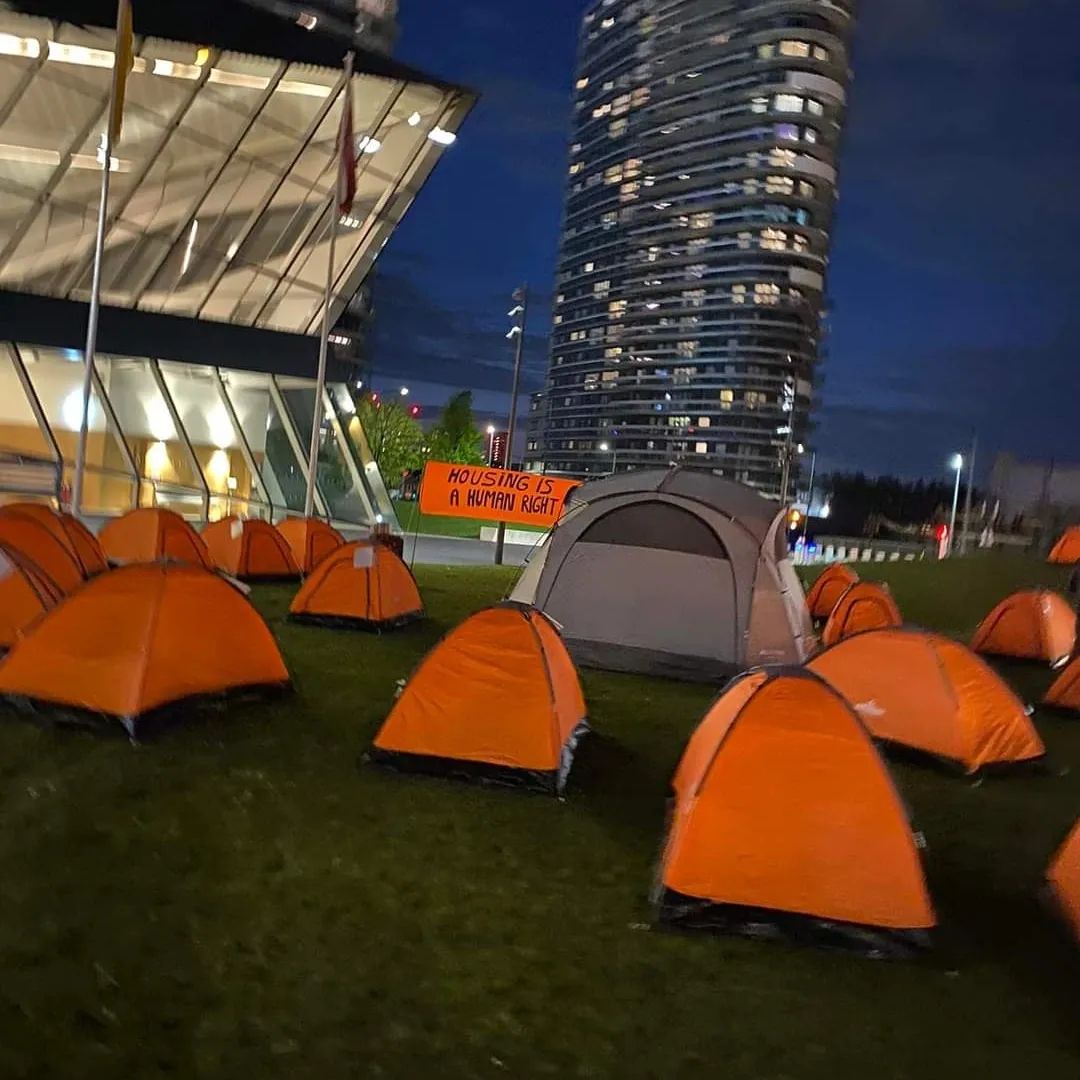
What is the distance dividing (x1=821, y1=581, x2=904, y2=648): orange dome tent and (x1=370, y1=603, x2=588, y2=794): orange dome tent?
643cm

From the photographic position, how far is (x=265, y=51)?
76.4ft

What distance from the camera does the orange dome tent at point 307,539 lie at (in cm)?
1811

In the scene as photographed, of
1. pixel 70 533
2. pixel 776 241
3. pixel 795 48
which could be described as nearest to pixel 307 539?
pixel 70 533

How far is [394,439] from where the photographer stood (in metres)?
49.9

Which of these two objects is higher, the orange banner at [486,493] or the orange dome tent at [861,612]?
the orange banner at [486,493]

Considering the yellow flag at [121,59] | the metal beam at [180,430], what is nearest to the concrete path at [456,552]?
the metal beam at [180,430]

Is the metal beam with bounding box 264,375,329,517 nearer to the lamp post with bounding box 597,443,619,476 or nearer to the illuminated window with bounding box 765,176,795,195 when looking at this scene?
the illuminated window with bounding box 765,176,795,195

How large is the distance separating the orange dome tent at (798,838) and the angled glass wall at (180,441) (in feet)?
60.2

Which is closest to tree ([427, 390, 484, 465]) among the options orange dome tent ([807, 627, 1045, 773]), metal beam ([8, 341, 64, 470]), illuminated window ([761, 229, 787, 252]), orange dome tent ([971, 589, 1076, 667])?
metal beam ([8, 341, 64, 470])

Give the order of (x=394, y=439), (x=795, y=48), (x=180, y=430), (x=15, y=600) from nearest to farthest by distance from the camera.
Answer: (x=15, y=600) < (x=180, y=430) < (x=394, y=439) < (x=795, y=48)

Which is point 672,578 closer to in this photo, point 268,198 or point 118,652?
point 118,652

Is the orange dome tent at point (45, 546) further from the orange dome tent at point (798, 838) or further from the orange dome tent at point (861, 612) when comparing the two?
the orange dome tent at point (861, 612)

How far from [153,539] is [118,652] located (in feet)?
28.5

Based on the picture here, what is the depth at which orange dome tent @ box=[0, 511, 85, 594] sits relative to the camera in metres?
11.4
